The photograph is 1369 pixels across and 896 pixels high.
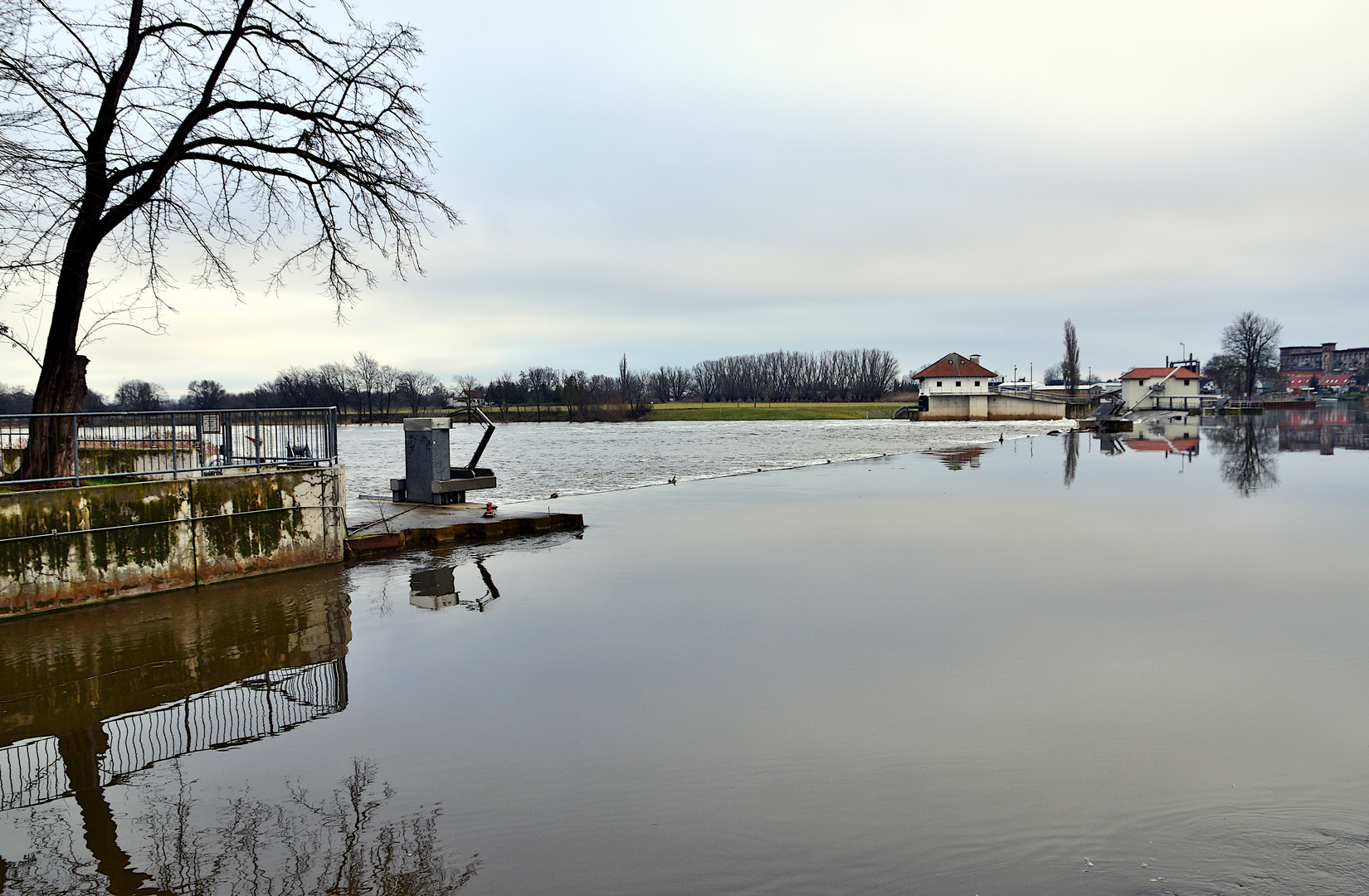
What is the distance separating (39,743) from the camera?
5953 mm

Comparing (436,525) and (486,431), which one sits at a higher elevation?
(486,431)

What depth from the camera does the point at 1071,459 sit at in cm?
3334


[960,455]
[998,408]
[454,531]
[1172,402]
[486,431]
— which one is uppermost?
[1172,402]

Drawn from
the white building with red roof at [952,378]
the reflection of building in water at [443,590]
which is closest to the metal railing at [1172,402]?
the white building with red roof at [952,378]

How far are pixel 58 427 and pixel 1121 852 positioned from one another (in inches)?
551

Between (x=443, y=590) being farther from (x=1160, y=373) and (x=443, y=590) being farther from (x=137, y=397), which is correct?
(x=1160, y=373)

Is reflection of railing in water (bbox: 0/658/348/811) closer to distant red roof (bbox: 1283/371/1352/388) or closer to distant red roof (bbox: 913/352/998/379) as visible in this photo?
distant red roof (bbox: 913/352/998/379)

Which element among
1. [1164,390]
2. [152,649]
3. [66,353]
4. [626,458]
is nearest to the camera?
[152,649]

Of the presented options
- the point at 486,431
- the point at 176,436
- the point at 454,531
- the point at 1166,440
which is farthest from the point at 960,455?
the point at 176,436

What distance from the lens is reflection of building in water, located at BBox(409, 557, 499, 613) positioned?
10328 mm

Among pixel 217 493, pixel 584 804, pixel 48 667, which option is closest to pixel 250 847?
pixel 584 804

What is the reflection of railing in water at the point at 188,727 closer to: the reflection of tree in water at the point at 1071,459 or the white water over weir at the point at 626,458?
the white water over weir at the point at 626,458

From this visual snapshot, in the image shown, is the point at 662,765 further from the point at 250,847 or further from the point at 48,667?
the point at 48,667

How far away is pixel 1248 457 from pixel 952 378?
86.9 metres
